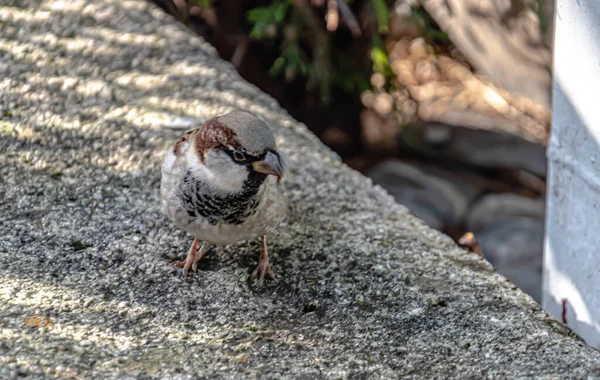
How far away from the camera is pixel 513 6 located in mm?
4859

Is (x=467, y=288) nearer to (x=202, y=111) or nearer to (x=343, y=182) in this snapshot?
(x=343, y=182)

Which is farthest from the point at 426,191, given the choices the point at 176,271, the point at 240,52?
the point at 176,271

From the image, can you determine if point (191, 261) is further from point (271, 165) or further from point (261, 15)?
point (261, 15)

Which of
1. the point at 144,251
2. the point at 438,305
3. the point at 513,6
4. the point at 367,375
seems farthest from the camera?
the point at 513,6

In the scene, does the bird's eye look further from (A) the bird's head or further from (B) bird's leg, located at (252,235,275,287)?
(B) bird's leg, located at (252,235,275,287)

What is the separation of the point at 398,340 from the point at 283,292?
430mm

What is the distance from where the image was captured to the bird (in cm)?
215

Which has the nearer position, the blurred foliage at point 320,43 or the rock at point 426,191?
the blurred foliage at point 320,43

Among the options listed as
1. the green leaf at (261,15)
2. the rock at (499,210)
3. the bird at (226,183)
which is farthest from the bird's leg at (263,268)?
the rock at (499,210)

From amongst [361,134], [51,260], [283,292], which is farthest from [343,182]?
[361,134]

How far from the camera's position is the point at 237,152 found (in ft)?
7.07

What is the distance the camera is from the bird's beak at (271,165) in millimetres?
2137

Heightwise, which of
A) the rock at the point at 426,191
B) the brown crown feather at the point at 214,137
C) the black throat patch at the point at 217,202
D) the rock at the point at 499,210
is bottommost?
the rock at the point at 426,191

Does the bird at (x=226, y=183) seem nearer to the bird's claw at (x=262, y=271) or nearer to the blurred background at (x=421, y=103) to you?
the bird's claw at (x=262, y=271)
